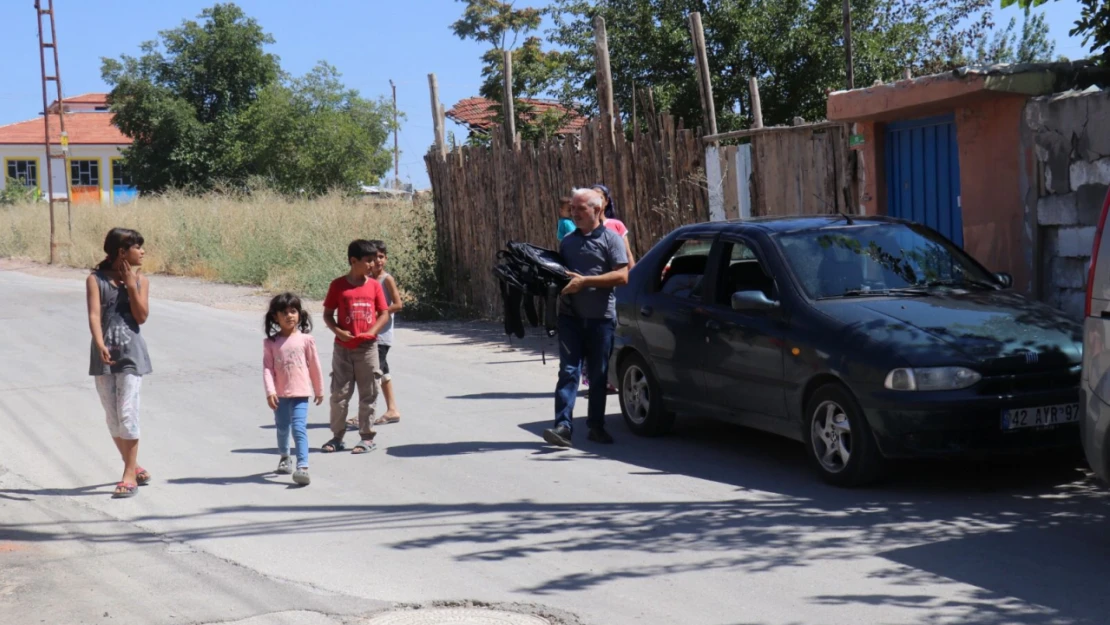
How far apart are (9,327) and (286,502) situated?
39.6 feet

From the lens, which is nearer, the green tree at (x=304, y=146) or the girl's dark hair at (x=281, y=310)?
the girl's dark hair at (x=281, y=310)

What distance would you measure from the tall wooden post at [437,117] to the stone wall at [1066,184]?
409 inches

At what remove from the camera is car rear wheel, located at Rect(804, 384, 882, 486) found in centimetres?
738

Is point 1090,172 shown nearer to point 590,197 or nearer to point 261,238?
point 590,197

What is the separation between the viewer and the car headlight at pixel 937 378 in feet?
23.5

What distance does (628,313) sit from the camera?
977cm

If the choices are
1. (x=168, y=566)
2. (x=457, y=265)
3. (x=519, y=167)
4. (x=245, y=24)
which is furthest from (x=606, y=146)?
(x=245, y=24)

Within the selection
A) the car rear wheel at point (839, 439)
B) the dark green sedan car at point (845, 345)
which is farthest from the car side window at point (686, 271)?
the car rear wheel at point (839, 439)

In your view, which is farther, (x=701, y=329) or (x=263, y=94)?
(x=263, y=94)

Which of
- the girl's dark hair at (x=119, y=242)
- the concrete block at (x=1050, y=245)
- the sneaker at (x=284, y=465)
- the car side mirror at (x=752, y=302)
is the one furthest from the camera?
the concrete block at (x=1050, y=245)

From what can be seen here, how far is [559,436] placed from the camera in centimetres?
905

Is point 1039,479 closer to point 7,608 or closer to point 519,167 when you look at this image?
point 7,608

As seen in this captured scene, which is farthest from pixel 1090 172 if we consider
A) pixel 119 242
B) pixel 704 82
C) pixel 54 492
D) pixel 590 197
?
pixel 54 492

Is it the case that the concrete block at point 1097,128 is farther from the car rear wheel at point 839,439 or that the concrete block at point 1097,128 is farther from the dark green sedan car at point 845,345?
the car rear wheel at point 839,439
